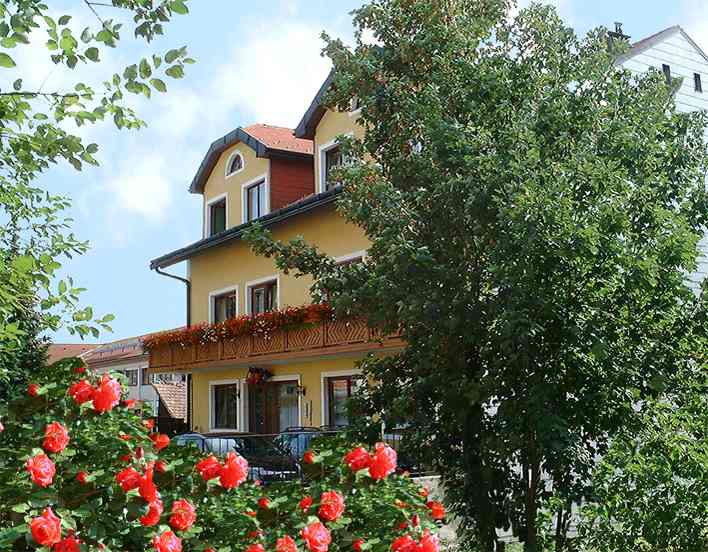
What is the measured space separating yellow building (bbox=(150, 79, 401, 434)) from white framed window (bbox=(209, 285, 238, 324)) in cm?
3

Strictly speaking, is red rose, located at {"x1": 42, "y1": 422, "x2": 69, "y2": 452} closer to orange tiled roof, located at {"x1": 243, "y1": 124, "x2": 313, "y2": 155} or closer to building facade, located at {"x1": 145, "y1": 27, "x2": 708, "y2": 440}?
building facade, located at {"x1": 145, "y1": 27, "x2": 708, "y2": 440}

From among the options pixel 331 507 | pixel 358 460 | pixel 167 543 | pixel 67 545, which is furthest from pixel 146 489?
pixel 358 460

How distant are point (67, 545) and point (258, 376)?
19617 millimetres

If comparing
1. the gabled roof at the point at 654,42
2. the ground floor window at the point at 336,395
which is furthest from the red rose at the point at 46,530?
the ground floor window at the point at 336,395

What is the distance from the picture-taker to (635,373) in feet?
23.0

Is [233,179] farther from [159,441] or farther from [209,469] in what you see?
[209,469]

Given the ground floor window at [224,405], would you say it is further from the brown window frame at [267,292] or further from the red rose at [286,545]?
the red rose at [286,545]

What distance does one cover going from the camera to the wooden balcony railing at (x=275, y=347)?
18166 mm

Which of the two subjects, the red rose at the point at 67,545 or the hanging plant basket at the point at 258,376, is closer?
the red rose at the point at 67,545

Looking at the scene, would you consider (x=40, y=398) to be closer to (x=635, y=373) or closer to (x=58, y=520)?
(x=58, y=520)

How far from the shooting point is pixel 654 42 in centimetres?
1711

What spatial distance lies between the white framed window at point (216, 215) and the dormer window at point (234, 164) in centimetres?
72

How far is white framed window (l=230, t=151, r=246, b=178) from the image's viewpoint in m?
25.3

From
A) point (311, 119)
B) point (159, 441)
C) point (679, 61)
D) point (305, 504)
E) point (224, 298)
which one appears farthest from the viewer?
point (224, 298)
